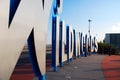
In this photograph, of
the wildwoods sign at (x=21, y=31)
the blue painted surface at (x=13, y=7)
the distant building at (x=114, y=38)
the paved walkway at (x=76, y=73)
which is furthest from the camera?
the distant building at (x=114, y=38)

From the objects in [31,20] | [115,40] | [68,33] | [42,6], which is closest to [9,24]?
[31,20]

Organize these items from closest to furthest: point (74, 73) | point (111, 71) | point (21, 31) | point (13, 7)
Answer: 1. point (13, 7)
2. point (21, 31)
3. point (74, 73)
4. point (111, 71)

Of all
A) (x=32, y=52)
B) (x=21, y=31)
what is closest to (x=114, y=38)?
(x=32, y=52)

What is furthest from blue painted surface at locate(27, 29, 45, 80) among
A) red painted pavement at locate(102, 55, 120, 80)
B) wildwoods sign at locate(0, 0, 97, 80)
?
red painted pavement at locate(102, 55, 120, 80)

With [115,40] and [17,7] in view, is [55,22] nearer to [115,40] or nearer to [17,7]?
[17,7]

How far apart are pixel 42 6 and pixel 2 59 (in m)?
3.76

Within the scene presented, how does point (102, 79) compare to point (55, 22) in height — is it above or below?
below

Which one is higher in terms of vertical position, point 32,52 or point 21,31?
point 21,31

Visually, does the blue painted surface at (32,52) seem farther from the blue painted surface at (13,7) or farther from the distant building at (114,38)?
the distant building at (114,38)

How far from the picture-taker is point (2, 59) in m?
6.38

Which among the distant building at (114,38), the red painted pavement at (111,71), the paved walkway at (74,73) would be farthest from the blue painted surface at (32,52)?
the distant building at (114,38)

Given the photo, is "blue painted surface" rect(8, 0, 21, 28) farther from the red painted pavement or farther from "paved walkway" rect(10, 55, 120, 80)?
the red painted pavement

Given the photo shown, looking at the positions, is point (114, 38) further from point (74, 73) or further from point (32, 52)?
point (32, 52)

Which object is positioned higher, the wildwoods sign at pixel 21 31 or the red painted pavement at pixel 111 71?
the wildwoods sign at pixel 21 31
